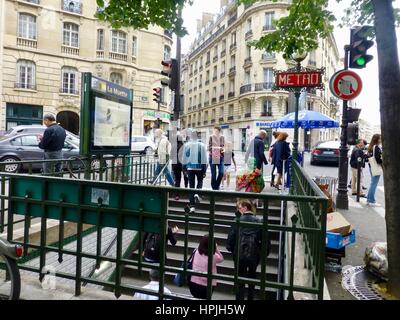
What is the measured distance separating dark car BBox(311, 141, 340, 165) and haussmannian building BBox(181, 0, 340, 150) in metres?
11.5

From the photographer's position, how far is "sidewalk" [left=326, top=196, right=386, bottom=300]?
370cm

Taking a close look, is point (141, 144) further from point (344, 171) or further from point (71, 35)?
point (344, 171)

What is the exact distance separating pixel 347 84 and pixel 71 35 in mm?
26918

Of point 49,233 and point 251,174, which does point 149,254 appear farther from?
point 251,174

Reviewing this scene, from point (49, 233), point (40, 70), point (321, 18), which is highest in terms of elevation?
point (40, 70)

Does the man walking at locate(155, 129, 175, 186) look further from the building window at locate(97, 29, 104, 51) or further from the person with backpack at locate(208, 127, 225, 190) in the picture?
the building window at locate(97, 29, 104, 51)

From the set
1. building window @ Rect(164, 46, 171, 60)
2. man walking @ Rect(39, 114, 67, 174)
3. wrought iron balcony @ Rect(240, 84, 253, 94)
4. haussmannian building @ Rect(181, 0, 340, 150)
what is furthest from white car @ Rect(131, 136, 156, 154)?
wrought iron balcony @ Rect(240, 84, 253, 94)

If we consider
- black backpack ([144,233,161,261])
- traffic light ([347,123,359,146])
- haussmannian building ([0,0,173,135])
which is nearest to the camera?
black backpack ([144,233,161,261])

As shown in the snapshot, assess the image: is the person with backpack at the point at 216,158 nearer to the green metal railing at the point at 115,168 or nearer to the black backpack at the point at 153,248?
the green metal railing at the point at 115,168

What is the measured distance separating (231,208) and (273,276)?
6.17 feet

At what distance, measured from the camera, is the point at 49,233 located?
561 cm

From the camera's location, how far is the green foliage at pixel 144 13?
5.10 metres

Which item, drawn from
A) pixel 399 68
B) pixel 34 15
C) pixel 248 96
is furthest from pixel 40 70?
pixel 399 68

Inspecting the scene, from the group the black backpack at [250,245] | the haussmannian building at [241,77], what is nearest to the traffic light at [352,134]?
the black backpack at [250,245]
